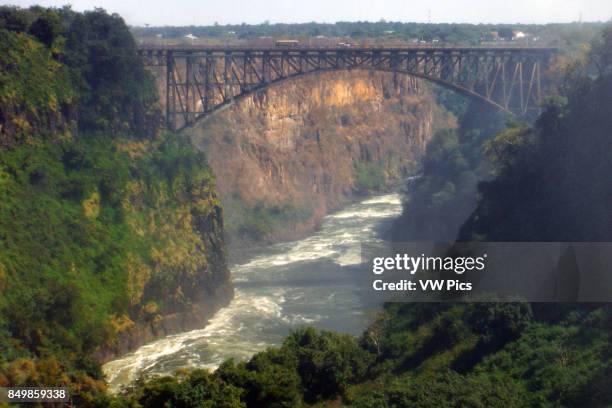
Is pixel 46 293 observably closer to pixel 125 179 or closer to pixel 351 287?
pixel 125 179

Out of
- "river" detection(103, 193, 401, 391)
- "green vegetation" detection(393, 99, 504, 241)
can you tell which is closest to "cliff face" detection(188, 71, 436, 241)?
"river" detection(103, 193, 401, 391)

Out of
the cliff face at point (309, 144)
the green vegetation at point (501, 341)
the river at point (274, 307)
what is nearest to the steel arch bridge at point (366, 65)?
the cliff face at point (309, 144)

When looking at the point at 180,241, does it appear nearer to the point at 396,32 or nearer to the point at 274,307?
the point at 274,307

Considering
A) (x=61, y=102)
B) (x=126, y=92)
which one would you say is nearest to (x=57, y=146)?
(x=61, y=102)

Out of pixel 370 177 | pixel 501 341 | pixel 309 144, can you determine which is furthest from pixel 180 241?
pixel 370 177

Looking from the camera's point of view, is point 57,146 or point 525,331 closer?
point 525,331

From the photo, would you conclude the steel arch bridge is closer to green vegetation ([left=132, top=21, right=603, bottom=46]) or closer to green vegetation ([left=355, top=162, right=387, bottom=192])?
green vegetation ([left=132, top=21, right=603, bottom=46])
